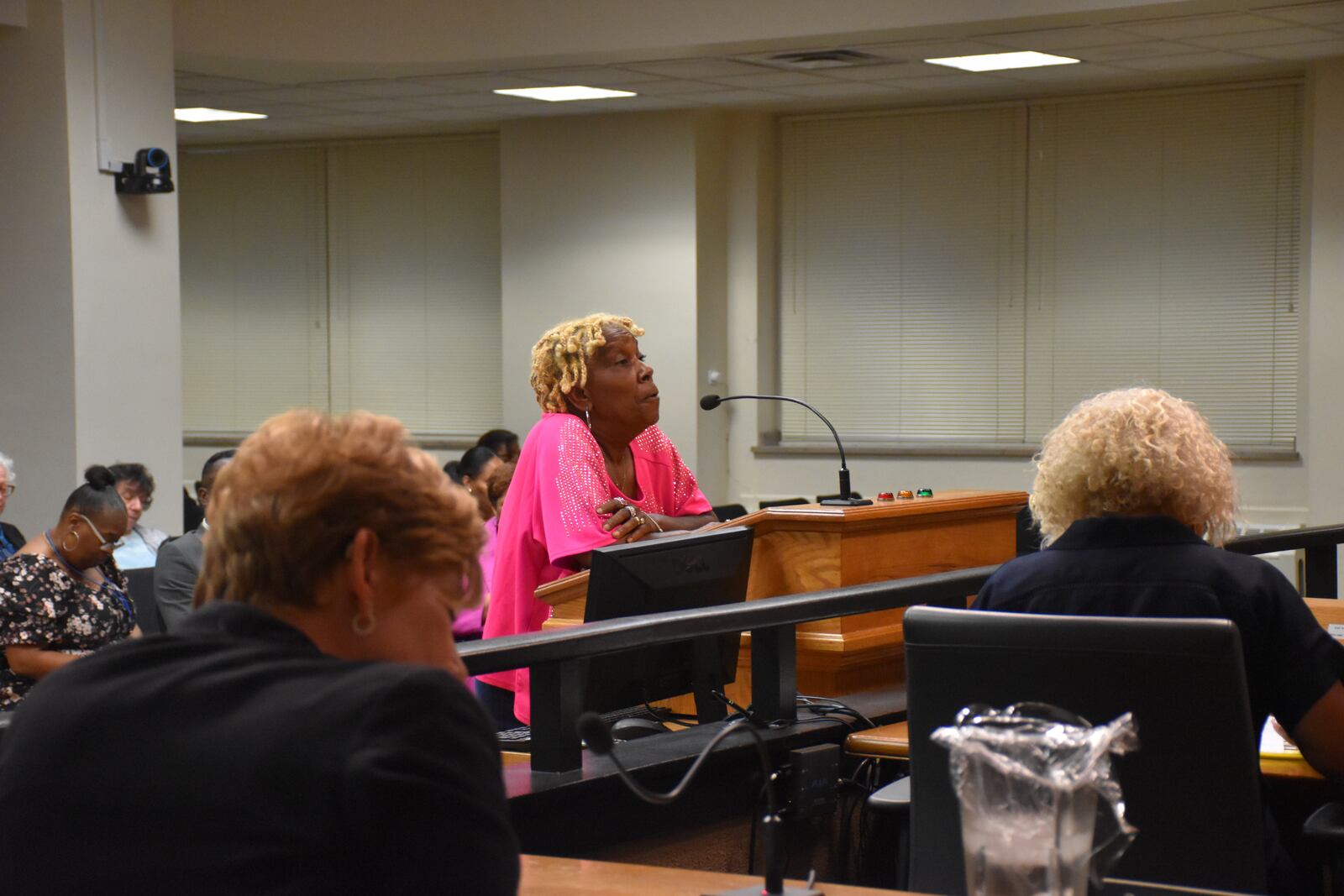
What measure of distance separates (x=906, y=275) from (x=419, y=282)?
3.27 meters

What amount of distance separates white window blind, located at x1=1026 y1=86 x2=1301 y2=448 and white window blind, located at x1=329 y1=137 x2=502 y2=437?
3496mm

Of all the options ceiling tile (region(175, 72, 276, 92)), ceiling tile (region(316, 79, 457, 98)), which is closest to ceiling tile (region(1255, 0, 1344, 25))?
ceiling tile (region(316, 79, 457, 98))

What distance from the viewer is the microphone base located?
1776mm

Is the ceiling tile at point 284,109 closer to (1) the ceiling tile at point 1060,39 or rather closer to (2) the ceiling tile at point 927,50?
(2) the ceiling tile at point 927,50

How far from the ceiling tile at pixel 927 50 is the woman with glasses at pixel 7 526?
416 cm

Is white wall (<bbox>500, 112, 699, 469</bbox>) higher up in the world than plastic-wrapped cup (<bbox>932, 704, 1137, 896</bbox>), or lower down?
higher up

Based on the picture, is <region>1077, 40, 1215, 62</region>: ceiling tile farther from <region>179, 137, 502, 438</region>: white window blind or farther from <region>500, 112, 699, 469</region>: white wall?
<region>179, 137, 502, 438</region>: white window blind

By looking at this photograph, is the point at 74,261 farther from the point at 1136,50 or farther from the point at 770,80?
the point at 1136,50

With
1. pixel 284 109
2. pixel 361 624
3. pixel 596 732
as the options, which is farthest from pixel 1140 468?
pixel 284 109

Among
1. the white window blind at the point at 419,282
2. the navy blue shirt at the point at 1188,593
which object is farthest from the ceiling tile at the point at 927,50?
the navy blue shirt at the point at 1188,593

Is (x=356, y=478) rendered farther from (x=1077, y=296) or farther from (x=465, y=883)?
(x=1077, y=296)

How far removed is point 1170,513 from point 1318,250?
6242 mm

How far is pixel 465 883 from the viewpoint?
1201 millimetres

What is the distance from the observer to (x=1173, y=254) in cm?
870
